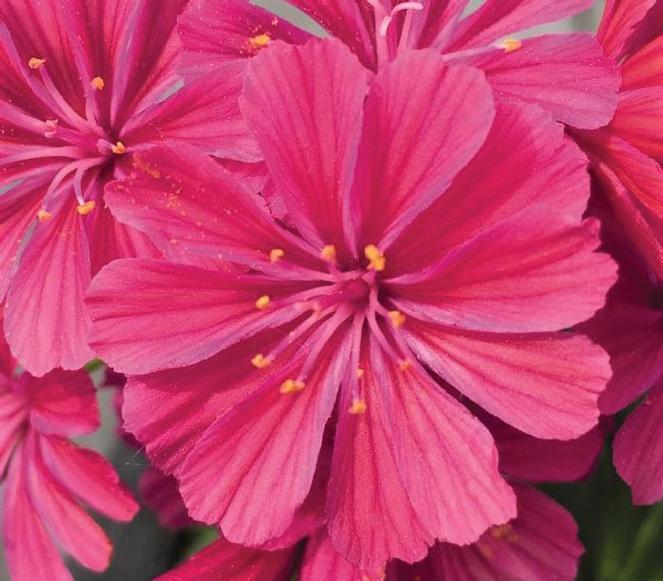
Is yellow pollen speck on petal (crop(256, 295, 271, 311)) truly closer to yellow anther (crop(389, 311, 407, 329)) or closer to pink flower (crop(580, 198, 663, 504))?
yellow anther (crop(389, 311, 407, 329))

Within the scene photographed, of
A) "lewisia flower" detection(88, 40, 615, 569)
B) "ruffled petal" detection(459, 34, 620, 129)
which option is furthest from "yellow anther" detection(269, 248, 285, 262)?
"ruffled petal" detection(459, 34, 620, 129)

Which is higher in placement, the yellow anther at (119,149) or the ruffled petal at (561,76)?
the ruffled petal at (561,76)

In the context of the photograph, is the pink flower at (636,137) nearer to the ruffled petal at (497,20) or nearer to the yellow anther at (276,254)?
the ruffled petal at (497,20)


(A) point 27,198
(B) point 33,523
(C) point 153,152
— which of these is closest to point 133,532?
(B) point 33,523

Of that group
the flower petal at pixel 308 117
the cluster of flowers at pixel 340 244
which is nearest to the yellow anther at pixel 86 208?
the cluster of flowers at pixel 340 244

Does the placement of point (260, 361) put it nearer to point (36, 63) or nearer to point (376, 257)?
point (376, 257)

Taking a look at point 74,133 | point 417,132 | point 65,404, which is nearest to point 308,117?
point 417,132
